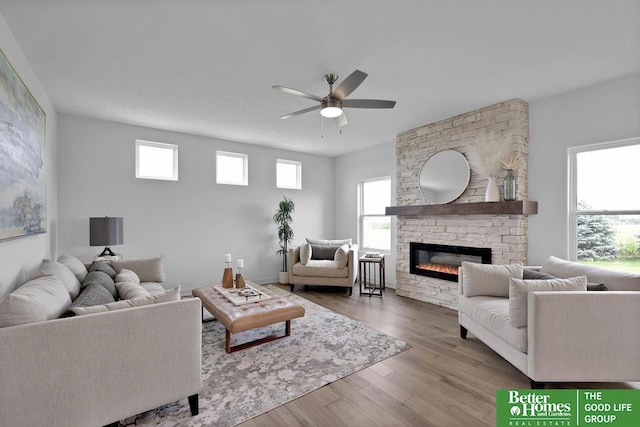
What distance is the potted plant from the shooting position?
5.58 meters

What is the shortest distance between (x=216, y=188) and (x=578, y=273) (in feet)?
16.6

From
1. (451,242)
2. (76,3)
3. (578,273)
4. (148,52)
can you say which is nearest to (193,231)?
(148,52)

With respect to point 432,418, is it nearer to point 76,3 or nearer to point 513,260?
point 513,260

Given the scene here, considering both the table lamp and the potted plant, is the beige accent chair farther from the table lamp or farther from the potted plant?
the table lamp

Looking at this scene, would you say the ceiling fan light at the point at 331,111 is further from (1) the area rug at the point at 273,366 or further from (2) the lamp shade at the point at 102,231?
(2) the lamp shade at the point at 102,231

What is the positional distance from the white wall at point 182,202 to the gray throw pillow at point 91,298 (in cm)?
250

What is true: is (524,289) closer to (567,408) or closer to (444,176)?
(567,408)

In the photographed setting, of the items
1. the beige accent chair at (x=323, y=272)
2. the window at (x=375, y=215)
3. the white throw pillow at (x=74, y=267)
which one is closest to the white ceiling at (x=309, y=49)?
the white throw pillow at (x=74, y=267)

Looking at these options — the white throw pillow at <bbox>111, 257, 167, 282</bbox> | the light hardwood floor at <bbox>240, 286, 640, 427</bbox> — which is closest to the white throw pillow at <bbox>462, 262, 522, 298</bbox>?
the light hardwood floor at <bbox>240, 286, 640, 427</bbox>

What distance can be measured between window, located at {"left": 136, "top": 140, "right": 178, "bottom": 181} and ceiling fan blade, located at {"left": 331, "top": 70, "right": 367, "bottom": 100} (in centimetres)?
338

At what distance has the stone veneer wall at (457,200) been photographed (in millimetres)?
3488

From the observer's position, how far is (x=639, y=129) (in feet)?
9.17

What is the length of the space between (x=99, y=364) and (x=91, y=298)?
522mm

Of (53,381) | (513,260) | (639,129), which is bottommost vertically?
(53,381)
